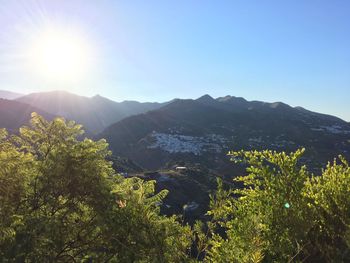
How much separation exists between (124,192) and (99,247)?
1.92 metres

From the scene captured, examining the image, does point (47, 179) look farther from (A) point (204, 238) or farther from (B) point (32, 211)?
(A) point (204, 238)

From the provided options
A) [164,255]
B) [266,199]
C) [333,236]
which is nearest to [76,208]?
[164,255]

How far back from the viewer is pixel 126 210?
33.8 feet

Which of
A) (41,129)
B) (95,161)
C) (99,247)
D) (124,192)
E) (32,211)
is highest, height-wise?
(41,129)

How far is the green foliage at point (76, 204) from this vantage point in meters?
10.0

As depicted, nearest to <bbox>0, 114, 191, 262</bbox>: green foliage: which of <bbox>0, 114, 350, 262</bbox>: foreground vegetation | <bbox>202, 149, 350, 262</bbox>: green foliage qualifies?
<bbox>0, 114, 350, 262</bbox>: foreground vegetation

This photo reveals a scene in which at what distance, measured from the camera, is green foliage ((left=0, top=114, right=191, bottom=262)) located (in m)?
10.0

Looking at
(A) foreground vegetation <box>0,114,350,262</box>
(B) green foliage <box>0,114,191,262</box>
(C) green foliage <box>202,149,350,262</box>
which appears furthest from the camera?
(B) green foliage <box>0,114,191,262</box>

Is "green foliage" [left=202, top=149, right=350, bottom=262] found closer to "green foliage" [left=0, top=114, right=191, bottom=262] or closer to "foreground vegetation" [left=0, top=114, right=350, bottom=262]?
"foreground vegetation" [left=0, top=114, right=350, bottom=262]

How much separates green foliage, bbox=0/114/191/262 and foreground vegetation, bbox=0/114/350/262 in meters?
0.03

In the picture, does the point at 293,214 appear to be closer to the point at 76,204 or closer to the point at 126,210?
the point at 126,210

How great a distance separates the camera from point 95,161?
1113cm

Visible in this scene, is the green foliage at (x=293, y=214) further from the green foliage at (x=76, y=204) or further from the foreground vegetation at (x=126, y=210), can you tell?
the green foliage at (x=76, y=204)

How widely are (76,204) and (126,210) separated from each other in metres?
1.64
